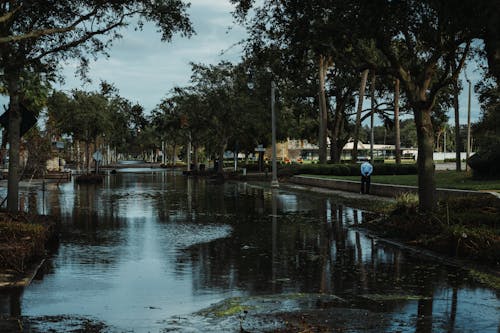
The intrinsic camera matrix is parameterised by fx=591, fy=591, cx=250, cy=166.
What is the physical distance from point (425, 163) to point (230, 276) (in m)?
7.11

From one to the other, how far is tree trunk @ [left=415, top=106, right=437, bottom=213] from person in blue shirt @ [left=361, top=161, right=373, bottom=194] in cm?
1298

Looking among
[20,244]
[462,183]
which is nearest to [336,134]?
[462,183]

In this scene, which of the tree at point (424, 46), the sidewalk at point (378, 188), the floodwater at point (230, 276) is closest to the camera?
the floodwater at point (230, 276)

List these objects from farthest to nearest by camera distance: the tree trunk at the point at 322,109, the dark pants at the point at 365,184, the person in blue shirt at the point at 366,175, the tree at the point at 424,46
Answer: the tree trunk at the point at 322,109 < the dark pants at the point at 365,184 < the person in blue shirt at the point at 366,175 < the tree at the point at 424,46

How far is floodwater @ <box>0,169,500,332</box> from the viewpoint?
21.9ft

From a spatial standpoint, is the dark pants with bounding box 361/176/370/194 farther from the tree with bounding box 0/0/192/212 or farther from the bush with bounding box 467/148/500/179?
the tree with bounding box 0/0/192/212

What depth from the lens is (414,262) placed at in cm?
1051

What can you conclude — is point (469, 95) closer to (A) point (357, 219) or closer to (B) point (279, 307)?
(A) point (357, 219)

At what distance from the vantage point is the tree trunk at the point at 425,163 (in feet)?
46.5

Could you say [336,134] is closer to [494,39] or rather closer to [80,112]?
[80,112]

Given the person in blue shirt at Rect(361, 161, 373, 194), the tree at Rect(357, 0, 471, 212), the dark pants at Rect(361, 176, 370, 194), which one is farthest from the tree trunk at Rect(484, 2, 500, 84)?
the dark pants at Rect(361, 176, 370, 194)

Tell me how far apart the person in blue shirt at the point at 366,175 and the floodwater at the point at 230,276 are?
10696mm

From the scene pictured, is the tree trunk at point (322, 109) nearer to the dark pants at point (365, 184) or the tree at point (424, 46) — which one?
the dark pants at point (365, 184)

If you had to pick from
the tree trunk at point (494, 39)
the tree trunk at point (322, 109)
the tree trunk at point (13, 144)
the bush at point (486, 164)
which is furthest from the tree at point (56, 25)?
the tree trunk at point (322, 109)
